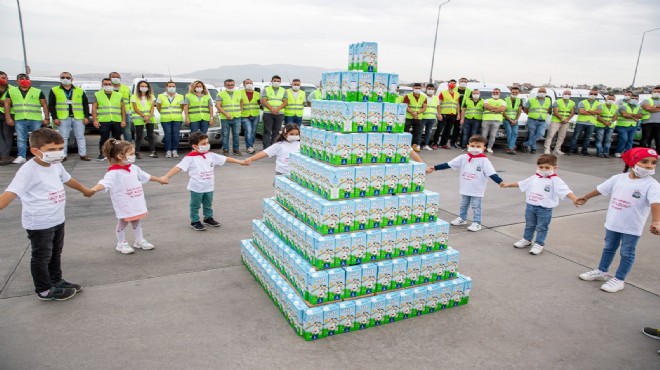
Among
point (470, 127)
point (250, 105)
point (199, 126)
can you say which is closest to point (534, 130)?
point (470, 127)

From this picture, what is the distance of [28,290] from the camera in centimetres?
430

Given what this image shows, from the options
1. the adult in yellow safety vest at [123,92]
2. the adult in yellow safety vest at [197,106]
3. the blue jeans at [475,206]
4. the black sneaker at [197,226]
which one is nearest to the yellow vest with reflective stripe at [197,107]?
the adult in yellow safety vest at [197,106]

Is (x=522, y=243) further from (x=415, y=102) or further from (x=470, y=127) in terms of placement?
(x=470, y=127)

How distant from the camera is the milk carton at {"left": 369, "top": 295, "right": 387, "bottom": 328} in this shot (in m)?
3.84

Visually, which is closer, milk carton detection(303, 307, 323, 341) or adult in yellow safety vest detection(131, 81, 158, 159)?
milk carton detection(303, 307, 323, 341)

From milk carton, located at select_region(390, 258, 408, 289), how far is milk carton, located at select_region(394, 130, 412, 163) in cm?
96

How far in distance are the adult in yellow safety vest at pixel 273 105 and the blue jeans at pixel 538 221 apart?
797 cm

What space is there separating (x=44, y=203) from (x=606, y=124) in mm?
14901

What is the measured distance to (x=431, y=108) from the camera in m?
13.4

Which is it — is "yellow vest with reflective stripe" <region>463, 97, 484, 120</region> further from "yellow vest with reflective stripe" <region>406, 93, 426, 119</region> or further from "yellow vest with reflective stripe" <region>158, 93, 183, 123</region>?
"yellow vest with reflective stripe" <region>158, 93, 183, 123</region>

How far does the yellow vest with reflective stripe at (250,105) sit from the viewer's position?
12016 mm

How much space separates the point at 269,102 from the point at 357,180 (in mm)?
8581

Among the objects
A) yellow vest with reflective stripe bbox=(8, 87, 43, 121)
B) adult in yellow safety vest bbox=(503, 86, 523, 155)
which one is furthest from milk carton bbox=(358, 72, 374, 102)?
adult in yellow safety vest bbox=(503, 86, 523, 155)

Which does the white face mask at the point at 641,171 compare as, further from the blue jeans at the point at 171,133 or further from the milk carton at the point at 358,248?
the blue jeans at the point at 171,133
